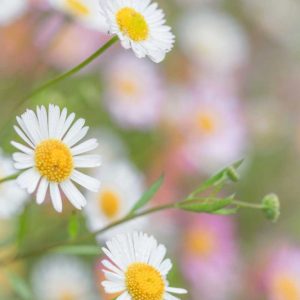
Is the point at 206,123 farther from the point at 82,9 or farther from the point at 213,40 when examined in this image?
the point at 82,9

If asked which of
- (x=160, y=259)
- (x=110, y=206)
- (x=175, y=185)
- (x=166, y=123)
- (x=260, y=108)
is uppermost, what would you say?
(x=260, y=108)

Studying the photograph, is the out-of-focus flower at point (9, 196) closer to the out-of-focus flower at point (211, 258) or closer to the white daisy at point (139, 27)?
the white daisy at point (139, 27)

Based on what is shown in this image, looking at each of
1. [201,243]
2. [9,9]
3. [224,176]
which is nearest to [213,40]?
[201,243]

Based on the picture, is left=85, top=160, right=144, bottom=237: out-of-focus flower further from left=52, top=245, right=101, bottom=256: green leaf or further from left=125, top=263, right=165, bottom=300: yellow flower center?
left=125, top=263, right=165, bottom=300: yellow flower center

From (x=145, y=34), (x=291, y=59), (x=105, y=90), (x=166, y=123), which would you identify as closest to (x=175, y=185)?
(x=166, y=123)

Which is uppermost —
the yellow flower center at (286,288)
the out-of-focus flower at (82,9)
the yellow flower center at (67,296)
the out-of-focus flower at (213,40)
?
the out-of-focus flower at (213,40)

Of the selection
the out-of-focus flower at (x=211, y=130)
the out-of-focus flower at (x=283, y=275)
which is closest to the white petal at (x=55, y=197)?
the out-of-focus flower at (x=283, y=275)

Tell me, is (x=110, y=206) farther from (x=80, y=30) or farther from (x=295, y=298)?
(x=80, y=30)
